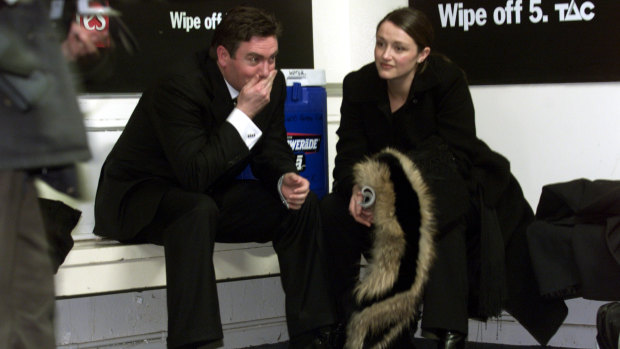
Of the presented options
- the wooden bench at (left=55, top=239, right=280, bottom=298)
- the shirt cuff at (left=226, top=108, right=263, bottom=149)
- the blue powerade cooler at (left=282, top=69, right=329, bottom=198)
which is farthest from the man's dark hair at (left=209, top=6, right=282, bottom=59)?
the wooden bench at (left=55, top=239, right=280, bottom=298)

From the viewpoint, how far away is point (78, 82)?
1.28 meters

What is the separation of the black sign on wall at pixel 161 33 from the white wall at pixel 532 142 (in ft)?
0.27

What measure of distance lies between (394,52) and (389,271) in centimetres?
76

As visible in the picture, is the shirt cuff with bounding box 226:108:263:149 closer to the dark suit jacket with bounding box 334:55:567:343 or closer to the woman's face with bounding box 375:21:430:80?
the dark suit jacket with bounding box 334:55:567:343

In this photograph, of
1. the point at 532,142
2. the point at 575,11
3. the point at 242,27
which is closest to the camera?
the point at 242,27

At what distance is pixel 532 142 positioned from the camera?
2.85 m

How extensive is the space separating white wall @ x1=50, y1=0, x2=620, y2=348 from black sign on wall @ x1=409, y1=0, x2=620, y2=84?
56mm

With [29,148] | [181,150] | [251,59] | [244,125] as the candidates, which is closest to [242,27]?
[251,59]

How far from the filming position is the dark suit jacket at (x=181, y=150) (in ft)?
7.29

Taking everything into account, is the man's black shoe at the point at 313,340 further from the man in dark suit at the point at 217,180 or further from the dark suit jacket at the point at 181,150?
the dark suit jacket at the point at 181,150

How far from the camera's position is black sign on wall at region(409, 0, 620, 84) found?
106 inches

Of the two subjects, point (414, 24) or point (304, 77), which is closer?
point (414, 24)

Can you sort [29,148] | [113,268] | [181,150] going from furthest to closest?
1. [113,268]
2. [181,150]
3. [29,148]

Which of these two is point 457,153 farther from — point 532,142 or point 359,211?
point 532,142
